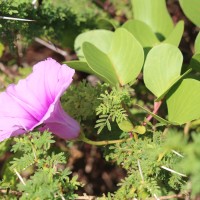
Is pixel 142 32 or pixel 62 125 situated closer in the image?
pixel 62 125

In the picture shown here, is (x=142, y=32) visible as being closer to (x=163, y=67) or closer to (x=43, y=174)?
(x=163, y=67)

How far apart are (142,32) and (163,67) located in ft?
0.84

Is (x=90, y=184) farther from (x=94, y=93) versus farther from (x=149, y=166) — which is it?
(x=149, y=166)

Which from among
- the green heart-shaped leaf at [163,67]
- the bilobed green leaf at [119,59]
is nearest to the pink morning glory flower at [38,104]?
the bilobed green leaf at [119,59]

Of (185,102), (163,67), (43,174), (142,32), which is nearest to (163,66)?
(163,67)

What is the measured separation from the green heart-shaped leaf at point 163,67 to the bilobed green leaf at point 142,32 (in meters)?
0.22

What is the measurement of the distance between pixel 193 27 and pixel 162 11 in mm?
379

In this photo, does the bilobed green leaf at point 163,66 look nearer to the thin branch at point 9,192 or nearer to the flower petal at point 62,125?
the flower petal at point 62,125

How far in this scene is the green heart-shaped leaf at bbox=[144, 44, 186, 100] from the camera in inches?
43.9

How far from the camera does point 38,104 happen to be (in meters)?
1.07

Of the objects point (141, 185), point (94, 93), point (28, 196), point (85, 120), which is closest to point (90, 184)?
point (85, 120)

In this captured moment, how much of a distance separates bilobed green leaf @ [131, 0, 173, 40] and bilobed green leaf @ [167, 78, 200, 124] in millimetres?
365

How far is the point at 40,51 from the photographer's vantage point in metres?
2.12

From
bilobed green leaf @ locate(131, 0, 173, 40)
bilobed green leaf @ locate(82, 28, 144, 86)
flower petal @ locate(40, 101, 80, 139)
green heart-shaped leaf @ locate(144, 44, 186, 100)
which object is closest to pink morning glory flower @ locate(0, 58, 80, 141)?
flower petal @ locate(40, 101, 80, 139)
